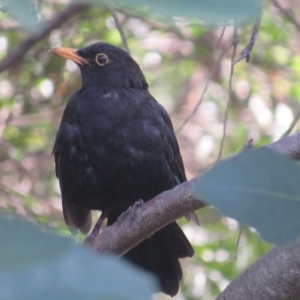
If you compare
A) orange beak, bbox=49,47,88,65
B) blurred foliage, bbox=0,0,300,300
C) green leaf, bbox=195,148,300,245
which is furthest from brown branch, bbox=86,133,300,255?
blurred foliage, bbox=0,0,300,300

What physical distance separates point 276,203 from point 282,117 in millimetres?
5403

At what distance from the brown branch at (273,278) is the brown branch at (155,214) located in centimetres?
35

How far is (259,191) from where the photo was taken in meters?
0.71

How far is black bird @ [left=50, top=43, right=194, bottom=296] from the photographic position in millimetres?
3832

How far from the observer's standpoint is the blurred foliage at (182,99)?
5098 millimetres

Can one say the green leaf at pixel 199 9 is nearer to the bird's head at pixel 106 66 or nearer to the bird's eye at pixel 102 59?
the bird's head at pixel 106 66

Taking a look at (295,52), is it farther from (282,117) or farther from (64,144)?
(64,144)

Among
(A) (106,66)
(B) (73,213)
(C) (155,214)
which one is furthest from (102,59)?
(C) (155,214)

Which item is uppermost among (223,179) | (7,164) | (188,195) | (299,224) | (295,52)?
(223,179)

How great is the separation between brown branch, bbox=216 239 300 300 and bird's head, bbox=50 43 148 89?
2079 millimetres

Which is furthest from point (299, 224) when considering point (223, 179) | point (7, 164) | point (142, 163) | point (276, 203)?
point (7, 164)

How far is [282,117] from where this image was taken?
6.03m

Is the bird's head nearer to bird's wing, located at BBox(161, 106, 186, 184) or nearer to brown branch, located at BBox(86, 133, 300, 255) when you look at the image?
bird's wing, located at BBox(161, 106, 186, 184)

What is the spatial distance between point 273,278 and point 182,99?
14.5ft
